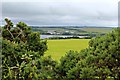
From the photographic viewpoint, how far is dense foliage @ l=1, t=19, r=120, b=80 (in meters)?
4.27

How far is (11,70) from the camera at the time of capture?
16.6 ft

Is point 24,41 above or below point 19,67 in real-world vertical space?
above

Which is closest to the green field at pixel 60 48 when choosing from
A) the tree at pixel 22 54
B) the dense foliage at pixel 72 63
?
the tree at pixel 22 54

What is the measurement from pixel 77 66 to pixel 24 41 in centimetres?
227

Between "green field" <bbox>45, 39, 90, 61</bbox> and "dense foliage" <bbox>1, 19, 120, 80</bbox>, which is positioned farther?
"green field" <bbox>45, 39, 90, 61</bbox>

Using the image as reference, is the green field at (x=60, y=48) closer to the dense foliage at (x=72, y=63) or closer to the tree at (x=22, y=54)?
the tree at (x=22, y=54)

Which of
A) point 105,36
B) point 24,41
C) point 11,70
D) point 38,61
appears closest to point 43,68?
point 38,61

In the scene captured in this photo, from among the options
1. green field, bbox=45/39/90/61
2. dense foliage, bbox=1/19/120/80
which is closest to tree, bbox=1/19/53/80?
dense foliage, bbox=1/19/120/80

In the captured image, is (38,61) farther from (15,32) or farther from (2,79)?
(15,32)

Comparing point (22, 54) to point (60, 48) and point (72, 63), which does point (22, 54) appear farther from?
point (60, 48)

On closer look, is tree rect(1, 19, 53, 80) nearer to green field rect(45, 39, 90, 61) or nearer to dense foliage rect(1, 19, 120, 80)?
dense foliage rect(1, 19, 120, 80)

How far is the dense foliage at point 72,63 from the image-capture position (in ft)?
14.0

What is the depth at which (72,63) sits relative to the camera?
4684 millimetres

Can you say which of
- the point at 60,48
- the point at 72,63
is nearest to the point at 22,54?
the point at 72,63
